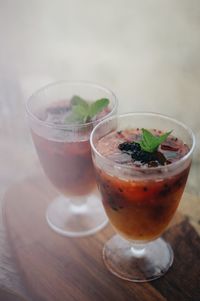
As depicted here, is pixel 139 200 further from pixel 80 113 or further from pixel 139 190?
pixel 80 113

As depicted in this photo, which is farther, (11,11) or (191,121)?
(11,11)

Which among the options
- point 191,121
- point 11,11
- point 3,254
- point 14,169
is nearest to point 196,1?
point 191,121

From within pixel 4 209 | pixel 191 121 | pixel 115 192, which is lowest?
pixel 191 121

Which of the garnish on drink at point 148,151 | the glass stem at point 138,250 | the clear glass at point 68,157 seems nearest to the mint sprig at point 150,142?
the garnish on drink at point 148,151

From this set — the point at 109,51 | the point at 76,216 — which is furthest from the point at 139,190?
the point at 109,51

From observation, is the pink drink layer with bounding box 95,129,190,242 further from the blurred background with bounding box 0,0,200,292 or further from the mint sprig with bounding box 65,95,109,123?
the blurred background with bounding box 0,0,200,292

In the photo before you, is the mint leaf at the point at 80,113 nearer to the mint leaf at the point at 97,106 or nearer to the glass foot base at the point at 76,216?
the mint leaf at the point at 97,106

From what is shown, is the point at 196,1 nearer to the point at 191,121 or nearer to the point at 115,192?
the point at 191,121

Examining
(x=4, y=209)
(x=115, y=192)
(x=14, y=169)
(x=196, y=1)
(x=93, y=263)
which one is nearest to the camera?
(x=115, y=192)
